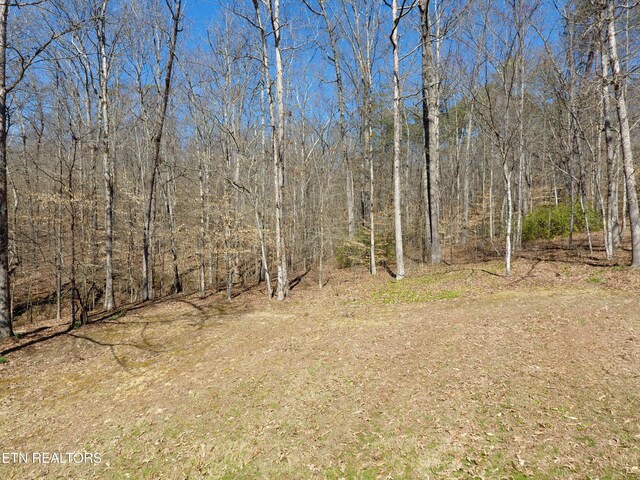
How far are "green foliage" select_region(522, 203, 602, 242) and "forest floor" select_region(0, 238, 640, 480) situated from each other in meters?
8.60

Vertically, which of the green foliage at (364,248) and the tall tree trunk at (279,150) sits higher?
the tall tree trunk at (279,150)

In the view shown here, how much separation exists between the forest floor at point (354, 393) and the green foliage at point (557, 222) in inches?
339

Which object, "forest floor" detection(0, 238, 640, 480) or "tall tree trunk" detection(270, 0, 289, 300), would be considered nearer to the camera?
"forest floor" detection(0, 238, 640, 480)

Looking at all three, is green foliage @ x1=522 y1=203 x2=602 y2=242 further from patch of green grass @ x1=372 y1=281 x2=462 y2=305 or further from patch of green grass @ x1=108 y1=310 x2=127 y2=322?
patch of green grass @ x1=108 y1=310 x2=127 y2=322

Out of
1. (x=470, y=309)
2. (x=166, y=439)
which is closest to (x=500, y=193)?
(x=470, y=309)

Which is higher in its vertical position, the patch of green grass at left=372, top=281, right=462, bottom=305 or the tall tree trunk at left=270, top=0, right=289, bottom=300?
the tall tree trunk at left=270, top=0, right=289, bottom=300

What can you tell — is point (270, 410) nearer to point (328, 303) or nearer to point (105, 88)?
point (328, 303)

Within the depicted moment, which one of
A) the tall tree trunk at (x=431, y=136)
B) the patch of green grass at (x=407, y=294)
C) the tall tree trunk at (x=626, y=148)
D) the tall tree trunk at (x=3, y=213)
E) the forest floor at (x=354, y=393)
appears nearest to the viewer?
the forest floor at (x=354, y=393)

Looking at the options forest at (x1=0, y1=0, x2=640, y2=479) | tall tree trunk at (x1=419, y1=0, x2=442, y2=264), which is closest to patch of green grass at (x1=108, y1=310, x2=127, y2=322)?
forest at (x1=0, y1=0, x2=640, y2=479)

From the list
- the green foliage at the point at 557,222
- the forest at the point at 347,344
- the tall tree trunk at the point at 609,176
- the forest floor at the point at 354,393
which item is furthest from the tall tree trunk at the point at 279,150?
the green foliage at the point at 557,222

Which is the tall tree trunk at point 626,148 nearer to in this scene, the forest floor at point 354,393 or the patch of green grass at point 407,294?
the forest floor at point 354,393

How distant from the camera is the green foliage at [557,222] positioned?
50.5 ft

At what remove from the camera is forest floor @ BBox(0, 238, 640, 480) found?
10.3 ft

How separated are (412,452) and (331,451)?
849 millimetres
